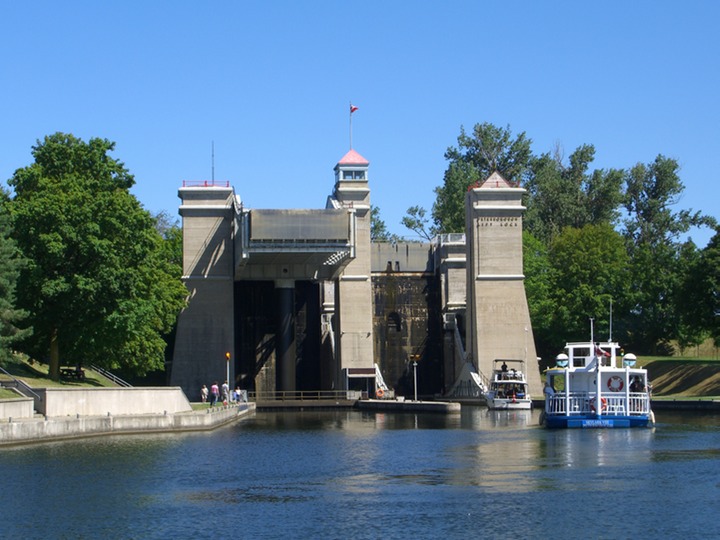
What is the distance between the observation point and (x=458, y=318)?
3388 inches

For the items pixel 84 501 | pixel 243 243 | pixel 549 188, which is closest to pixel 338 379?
pixel 243 243

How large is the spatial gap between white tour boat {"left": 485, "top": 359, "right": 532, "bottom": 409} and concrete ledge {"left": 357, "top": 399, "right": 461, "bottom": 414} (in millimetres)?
2546

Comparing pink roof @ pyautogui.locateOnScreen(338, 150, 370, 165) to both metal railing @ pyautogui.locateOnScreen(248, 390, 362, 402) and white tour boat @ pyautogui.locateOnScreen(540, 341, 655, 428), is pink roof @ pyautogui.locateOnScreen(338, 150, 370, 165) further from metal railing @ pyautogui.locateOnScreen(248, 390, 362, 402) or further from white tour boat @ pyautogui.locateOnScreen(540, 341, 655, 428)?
white tour boat @ pyautogui.locateOnScreen(540, 341, 655, 428)

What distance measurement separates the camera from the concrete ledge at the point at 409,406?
68000 millimetres

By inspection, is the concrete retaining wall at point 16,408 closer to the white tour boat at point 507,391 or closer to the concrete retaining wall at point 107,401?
the concrete retaining wall at point 107,401

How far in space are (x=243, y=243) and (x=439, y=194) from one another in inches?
1926

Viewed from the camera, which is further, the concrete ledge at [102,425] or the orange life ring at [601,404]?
the orange life ring at [601,404]

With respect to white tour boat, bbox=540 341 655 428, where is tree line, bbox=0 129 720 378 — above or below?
above

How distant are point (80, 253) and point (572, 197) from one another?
6426cm

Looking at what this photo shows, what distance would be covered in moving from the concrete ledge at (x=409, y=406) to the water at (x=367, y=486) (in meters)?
18.7

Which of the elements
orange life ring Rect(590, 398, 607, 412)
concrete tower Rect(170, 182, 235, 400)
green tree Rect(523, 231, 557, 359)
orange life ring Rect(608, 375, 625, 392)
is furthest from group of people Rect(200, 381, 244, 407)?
green tree Rect(523, 231, 557, 359)

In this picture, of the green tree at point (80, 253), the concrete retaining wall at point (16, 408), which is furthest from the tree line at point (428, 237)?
the concrete retaining wall at point (16, 408)

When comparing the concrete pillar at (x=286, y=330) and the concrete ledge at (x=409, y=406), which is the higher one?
the concrete pillar at (x=286, y=330)

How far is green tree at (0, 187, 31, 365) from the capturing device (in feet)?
165
